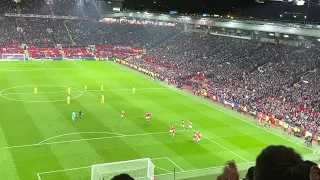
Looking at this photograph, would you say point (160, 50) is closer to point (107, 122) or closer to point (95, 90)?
point (95, 90)

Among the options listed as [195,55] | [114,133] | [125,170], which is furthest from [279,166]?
[195,55]

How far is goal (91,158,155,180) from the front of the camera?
1938 cm

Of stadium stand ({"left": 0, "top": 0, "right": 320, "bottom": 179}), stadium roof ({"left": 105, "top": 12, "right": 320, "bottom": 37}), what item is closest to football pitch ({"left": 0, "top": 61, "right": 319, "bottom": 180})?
stadium stand ({"left": 0, "top": 0, "right": 320, "bottom": 179})

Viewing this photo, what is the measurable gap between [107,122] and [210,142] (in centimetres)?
1029

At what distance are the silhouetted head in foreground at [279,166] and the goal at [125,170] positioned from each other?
54.1ft

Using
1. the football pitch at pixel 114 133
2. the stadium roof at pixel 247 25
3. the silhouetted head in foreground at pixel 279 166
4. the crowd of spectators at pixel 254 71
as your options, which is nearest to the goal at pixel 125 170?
the football pitch at pixel 114 133

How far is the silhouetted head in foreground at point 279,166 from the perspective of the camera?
3.25m

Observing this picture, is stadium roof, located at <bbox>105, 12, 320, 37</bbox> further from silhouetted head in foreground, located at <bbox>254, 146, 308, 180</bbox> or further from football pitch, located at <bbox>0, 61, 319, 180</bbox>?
silhouetted head in foreground, located at <bbox>254, 146, 308, 180</bbox>

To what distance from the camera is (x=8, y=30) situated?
89.1 m

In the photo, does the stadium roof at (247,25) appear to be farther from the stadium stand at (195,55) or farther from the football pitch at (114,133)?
the football pitch at (114,133)

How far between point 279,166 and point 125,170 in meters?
17.7

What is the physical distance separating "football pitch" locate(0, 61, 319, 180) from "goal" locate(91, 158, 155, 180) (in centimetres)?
178

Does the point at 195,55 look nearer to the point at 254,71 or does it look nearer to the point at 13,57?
the point at 254,71

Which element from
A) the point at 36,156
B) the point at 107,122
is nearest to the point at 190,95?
the point at 107,122
